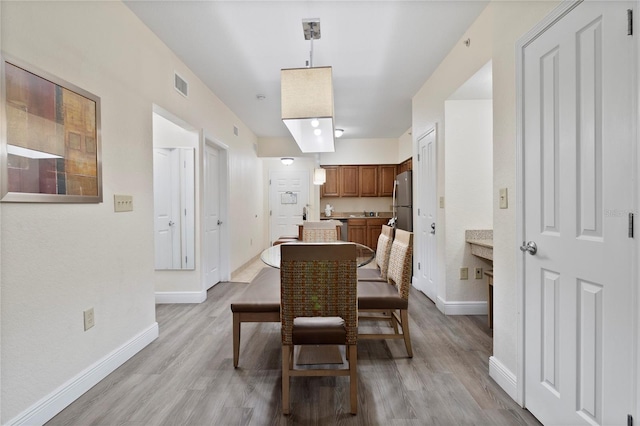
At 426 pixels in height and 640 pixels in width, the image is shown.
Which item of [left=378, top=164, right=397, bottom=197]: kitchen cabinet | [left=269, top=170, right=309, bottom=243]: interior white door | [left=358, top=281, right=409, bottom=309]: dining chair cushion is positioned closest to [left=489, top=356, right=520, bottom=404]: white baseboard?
[left=358, top=281, right=409, bottom=309]: dining chair cushion

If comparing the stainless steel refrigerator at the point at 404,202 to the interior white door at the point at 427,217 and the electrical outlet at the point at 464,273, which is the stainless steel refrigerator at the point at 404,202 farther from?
the electrical outlet at the point at 464,273

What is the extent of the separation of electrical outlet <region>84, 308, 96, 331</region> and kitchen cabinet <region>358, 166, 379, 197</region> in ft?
18.7

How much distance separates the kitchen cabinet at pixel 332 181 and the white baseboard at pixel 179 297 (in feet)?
13.2

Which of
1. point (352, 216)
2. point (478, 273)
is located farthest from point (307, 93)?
point (352, 216)

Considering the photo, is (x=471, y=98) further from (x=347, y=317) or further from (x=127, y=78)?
(x=127, y=78)

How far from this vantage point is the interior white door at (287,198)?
761 centimetres

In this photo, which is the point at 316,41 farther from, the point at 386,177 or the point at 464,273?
the point at 386,177

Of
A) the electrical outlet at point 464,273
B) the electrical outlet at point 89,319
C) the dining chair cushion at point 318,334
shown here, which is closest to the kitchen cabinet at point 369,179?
the electrical outlet at point 464,273

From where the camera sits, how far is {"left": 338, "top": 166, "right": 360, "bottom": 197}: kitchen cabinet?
6922mm

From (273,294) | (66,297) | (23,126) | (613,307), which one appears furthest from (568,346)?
(23,126)

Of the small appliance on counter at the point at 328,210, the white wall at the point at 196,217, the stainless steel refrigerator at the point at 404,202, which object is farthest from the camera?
the small appliance on counter at the point at 328,210

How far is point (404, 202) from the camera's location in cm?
473

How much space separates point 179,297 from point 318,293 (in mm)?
2705

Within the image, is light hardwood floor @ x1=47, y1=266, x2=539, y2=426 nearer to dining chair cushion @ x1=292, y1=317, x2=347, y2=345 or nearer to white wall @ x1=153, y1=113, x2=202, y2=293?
dining chair cushion @ x1=292, y1=317, x2=347, y2=345
